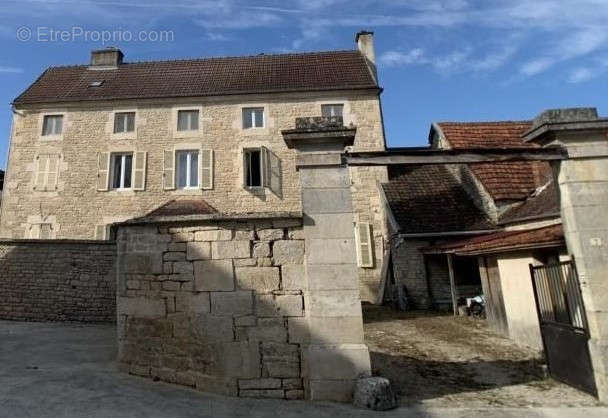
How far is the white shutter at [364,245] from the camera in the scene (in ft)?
42.4

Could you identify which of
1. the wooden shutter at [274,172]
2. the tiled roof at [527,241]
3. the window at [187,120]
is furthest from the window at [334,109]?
the tiled roof at [527,241]

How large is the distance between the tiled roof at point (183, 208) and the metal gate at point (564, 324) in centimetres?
991

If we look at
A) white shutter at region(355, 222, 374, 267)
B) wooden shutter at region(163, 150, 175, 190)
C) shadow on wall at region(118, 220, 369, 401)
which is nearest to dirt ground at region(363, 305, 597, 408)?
shadow on wall at region(118, 220, 369, 401)

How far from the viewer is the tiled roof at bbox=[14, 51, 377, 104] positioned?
49.0 feet

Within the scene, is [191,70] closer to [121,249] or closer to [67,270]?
[67,270]

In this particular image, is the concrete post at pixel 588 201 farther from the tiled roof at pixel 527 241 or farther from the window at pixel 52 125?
the window at pixel 52 125

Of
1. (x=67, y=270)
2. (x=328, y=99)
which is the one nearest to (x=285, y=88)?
(x=328, y=99)

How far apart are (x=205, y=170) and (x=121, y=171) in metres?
3.35

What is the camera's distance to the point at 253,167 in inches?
568

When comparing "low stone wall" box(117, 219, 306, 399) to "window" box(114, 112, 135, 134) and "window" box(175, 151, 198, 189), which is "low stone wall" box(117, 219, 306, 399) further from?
"window" box(114, 112, 135, 134)

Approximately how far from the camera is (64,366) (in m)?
5.10

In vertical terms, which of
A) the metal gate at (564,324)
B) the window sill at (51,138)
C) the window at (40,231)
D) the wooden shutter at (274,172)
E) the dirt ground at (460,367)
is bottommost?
the dirt ground at (460,367)

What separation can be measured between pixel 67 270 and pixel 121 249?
661 centimetres

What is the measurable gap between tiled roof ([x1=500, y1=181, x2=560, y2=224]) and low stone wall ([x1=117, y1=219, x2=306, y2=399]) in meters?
6.42
